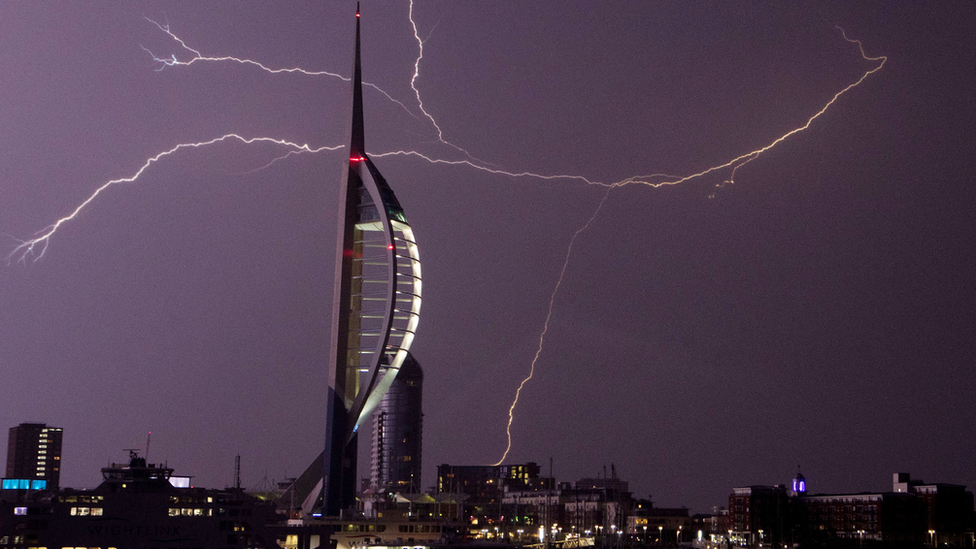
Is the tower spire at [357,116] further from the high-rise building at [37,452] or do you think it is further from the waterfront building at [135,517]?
the high-rise building at [37,452]

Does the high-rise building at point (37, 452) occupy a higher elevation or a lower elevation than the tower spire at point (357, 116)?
lower

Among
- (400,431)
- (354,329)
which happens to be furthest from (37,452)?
(354,329)

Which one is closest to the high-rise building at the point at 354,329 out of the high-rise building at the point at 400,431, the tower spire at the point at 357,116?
the tower spire at the point at 357,116

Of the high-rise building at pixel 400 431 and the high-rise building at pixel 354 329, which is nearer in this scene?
the high-rise building at pixel 354 329

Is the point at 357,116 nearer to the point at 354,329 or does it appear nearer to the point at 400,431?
the point at 354,329

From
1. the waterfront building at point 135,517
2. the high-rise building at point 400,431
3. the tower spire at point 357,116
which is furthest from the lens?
the high-rise building at point 400,431

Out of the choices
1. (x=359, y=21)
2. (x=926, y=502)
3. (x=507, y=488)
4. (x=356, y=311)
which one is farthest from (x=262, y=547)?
(x=507, y=488)

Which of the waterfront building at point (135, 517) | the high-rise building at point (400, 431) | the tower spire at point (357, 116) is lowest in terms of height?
the waterfront building at point (135, 517)

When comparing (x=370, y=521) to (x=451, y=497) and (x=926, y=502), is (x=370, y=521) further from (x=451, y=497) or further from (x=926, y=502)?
(x=926, y=502)
